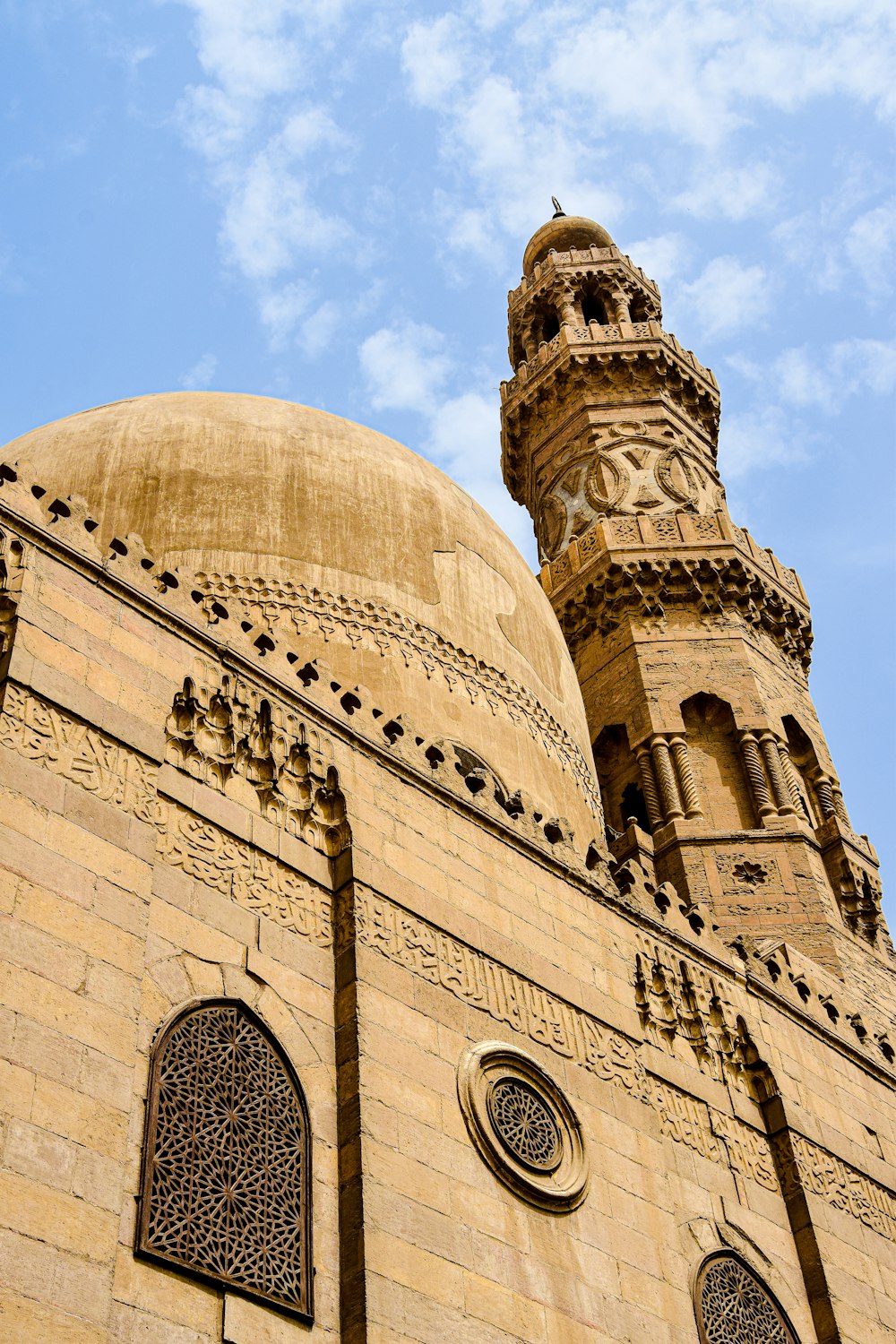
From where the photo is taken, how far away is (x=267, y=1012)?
6.73 metres

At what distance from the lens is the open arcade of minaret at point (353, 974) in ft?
19.1

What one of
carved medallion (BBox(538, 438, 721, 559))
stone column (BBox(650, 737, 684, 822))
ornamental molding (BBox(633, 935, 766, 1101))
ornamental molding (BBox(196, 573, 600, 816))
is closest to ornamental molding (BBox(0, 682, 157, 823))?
ornamental molding (BBox(633, 935, 766, 1101))

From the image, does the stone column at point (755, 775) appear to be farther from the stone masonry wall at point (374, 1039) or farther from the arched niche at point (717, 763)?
the stone masonry wall at point (374, 1039)

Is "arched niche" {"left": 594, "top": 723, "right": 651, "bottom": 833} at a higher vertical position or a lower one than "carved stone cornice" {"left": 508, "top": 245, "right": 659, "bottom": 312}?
lower

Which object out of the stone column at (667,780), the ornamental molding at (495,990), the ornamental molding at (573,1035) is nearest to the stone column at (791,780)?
the stone column at (667,780)

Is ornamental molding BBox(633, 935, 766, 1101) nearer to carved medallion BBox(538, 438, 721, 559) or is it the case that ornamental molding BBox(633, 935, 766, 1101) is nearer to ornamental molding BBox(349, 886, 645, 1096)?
ornamental molding BBox(349, 886, 645, 1096)

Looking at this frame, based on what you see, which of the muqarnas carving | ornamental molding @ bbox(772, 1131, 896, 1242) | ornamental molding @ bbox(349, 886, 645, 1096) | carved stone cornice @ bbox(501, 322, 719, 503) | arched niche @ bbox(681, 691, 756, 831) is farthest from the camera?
carved stone cornice @ bbox(501, 322, 719, 503)

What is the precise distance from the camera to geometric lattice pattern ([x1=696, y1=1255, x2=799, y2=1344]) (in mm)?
7848

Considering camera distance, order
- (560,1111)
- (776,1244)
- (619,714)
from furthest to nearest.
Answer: (619,714), (776,1244), (560,1111)

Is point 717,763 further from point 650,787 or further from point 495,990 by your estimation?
point 495,990

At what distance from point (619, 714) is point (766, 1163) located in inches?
275

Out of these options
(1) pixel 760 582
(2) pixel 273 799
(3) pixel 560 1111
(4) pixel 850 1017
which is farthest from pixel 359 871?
(1) pixel 760 582

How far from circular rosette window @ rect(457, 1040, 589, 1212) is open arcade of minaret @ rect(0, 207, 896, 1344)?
0.02 meters

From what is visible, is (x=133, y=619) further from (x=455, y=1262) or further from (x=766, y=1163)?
(x=766, y=1163)
